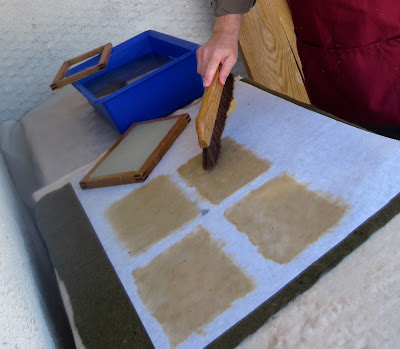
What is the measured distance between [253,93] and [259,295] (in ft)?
2.35

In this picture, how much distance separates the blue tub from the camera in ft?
3.92

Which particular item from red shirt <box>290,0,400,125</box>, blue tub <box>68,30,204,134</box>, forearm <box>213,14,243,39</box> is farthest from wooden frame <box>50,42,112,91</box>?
red shirt <box>290,0,400,125</box>

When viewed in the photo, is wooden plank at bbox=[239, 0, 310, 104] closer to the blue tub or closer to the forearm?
the blue tub

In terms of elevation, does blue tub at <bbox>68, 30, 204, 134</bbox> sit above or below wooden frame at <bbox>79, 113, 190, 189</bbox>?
above

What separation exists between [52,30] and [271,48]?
0.96m

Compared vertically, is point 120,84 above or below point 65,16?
below

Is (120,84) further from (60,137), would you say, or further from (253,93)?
(253,93)

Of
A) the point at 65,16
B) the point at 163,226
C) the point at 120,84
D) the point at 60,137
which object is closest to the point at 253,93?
the point at 120,84

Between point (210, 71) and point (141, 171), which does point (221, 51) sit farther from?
point (141, 171)

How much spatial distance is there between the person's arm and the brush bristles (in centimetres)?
7

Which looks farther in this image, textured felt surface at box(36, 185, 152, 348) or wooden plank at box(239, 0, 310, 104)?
wooden plank at box(239, 0, 310, 104)

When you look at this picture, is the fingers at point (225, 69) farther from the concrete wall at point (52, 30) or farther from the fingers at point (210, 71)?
the concrete wall at point (52, 30)

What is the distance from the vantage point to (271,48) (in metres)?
1.79

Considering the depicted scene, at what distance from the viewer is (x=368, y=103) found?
39.8 inches
